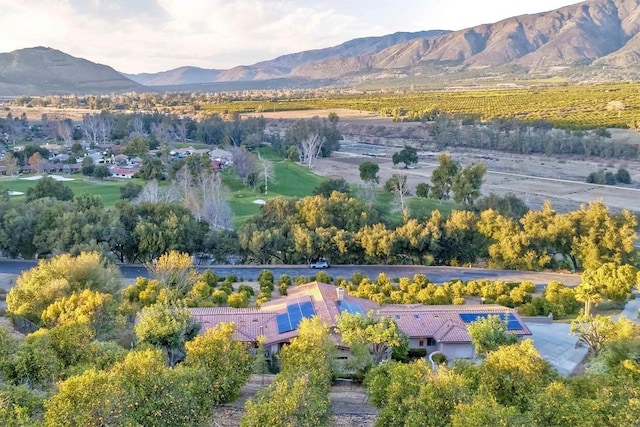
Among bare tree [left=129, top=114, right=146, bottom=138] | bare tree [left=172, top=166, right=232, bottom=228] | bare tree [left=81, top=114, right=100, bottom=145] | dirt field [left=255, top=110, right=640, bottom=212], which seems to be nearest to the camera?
bare tree [left=172, top=166, right=232, bottom=228]

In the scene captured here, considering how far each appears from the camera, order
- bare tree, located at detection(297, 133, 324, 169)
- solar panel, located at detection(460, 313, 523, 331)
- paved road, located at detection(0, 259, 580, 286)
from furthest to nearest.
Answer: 1. bare tree, located at detection(297, 133, 324, 169)
2. paved road, located at detection(0, 259, 580, 286)
3. solar panel, located at detection(460, 313, 523, 331)

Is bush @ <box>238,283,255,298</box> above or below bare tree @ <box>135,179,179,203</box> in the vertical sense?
below

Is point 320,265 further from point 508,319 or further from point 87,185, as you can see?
point 87,185

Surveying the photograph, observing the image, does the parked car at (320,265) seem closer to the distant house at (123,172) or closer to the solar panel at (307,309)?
the solar panel at (307,309)

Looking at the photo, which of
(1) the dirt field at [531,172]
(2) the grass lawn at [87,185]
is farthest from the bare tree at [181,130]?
(2) the grass lawn at [87,185]

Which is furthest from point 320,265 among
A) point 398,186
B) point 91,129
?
point 91,129

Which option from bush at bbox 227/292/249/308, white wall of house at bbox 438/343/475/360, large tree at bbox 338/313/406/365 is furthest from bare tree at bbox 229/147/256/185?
large tree at bbox 338/313/406/365

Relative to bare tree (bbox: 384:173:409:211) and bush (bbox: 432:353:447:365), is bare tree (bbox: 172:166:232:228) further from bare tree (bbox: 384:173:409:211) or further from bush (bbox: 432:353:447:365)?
bush (bbox: 432:353:447:365)
